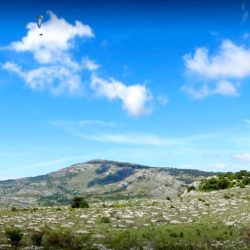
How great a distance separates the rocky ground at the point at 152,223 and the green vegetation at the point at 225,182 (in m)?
19.1

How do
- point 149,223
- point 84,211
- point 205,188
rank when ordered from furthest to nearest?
1. point 205,188
2. point 84,211
3. point 149,223

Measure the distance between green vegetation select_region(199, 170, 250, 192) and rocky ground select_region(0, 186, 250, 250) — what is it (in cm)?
1906

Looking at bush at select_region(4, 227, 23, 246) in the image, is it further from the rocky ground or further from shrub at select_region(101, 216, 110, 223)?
shrub at select_region(101, 216, 110, 223)

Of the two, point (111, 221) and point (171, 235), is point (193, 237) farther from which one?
point (111, 221)

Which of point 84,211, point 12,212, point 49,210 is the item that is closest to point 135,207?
point 84,211

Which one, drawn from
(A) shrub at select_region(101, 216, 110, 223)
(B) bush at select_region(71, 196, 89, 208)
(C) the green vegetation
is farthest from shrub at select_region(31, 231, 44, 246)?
(C) the green vegetation

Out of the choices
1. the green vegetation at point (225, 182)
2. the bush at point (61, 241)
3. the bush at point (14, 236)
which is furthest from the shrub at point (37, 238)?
the green vegetation at point (225, 182)

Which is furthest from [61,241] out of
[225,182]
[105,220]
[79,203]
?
[225,182]

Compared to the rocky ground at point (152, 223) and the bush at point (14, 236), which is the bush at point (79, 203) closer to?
the rocky ground at point (152, 223)

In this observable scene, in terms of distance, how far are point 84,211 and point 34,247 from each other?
741 inches

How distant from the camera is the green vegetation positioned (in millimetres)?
84250

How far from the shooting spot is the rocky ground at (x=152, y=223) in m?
42.7

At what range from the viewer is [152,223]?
165ft

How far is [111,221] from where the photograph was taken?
166 ft
